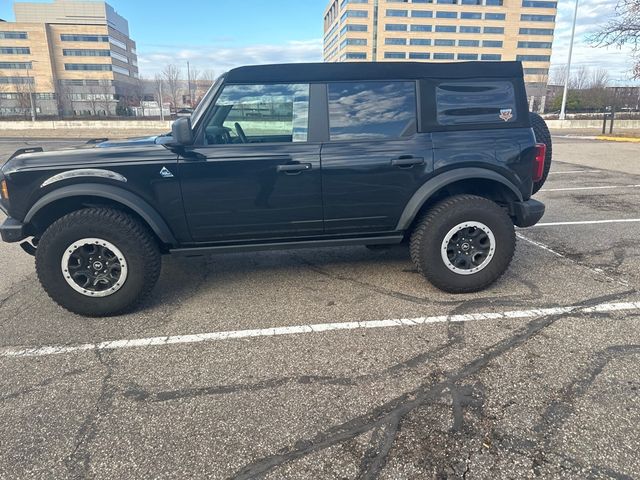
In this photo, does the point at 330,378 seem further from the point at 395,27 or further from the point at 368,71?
the point at 395,27

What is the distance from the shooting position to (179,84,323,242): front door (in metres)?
3.46

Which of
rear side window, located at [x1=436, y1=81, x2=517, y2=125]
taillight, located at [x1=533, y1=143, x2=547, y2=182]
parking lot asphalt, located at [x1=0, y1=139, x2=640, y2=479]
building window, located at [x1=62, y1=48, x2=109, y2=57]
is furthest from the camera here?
building window, located at [x1=62, y1=48, x2=109, y2=57]

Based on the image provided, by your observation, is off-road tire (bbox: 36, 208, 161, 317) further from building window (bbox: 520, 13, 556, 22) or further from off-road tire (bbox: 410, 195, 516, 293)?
building window (bbox: 520, 13, 556, 22)

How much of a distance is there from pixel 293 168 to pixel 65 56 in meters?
95.4

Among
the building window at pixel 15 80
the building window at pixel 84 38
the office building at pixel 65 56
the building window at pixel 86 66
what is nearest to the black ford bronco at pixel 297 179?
the office building at pixel 65 56

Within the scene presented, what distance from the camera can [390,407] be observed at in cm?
240

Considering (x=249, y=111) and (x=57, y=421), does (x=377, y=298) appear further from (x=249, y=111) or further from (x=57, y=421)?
(x=57, y=421)

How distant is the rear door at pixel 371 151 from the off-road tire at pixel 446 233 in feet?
1.05

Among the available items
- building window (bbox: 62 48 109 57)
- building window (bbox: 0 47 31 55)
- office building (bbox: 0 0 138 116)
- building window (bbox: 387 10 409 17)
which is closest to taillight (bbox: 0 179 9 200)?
office building (bbox: 0 0 138 116)

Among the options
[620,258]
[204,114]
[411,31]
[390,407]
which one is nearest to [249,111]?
[204,114]

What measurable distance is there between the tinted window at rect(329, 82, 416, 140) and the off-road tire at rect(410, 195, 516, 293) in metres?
0.78

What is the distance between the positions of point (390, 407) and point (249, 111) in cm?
253

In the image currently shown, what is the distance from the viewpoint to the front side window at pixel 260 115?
3.51 meters

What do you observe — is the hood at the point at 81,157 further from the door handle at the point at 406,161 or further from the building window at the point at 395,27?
the building window at the point at 395,27
